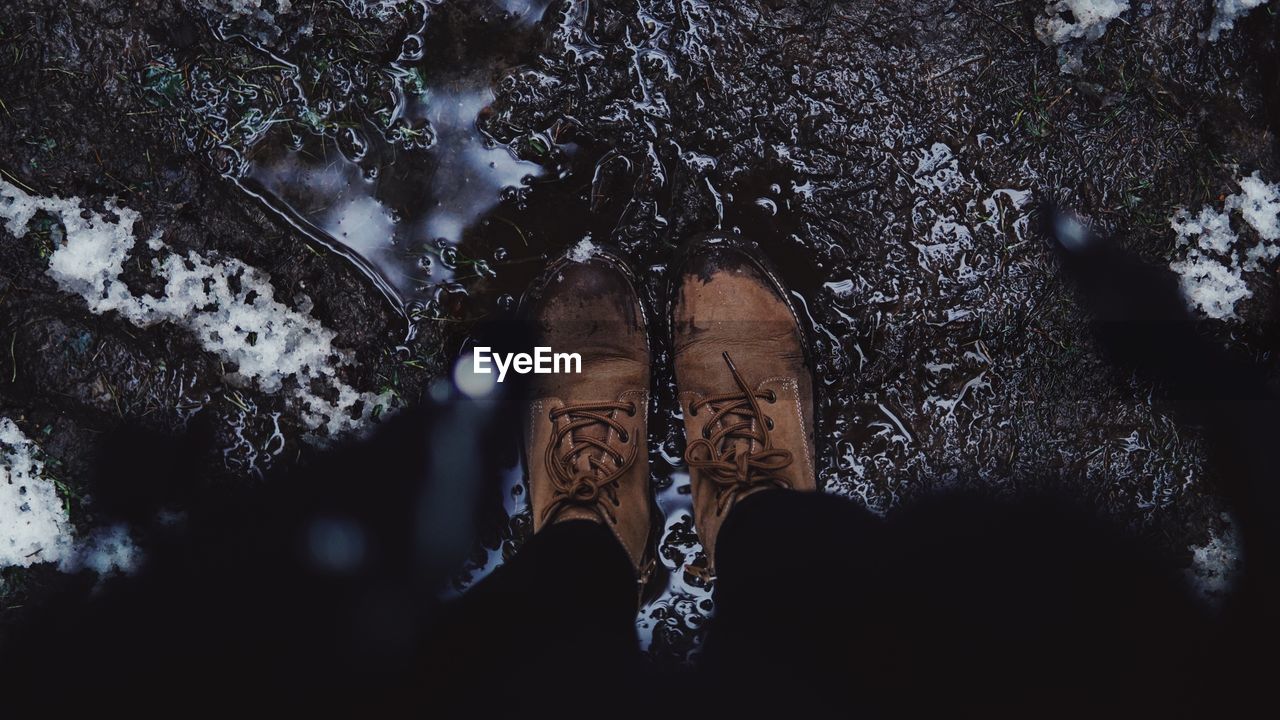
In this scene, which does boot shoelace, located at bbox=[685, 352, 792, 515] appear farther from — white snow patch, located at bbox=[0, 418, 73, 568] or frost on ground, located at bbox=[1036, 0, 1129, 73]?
white snow patch, located at bbox=[0, 418, 73, 568]

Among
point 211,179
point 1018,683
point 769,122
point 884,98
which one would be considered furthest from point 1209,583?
point 211,179

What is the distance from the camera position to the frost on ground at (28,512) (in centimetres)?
206

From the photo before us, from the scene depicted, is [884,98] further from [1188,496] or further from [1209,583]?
[1209,583]

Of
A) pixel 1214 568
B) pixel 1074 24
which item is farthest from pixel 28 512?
pixel 1214 568

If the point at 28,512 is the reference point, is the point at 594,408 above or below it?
above

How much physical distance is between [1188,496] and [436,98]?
262cm

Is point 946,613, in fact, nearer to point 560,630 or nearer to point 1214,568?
point 1214,568

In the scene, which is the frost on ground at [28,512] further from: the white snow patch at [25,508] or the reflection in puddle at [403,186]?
the reflection in puddle at [403,186]

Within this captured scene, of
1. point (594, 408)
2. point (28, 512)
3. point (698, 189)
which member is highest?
point (698, 189)

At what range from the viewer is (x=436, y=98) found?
2102 mm

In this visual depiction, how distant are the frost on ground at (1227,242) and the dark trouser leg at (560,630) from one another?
195cm

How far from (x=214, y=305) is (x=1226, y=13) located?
322 centimetres

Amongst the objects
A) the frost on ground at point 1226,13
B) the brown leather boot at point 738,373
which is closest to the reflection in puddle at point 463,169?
the brown leather boot at point 738,373

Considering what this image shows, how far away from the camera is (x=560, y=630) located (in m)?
1.85
